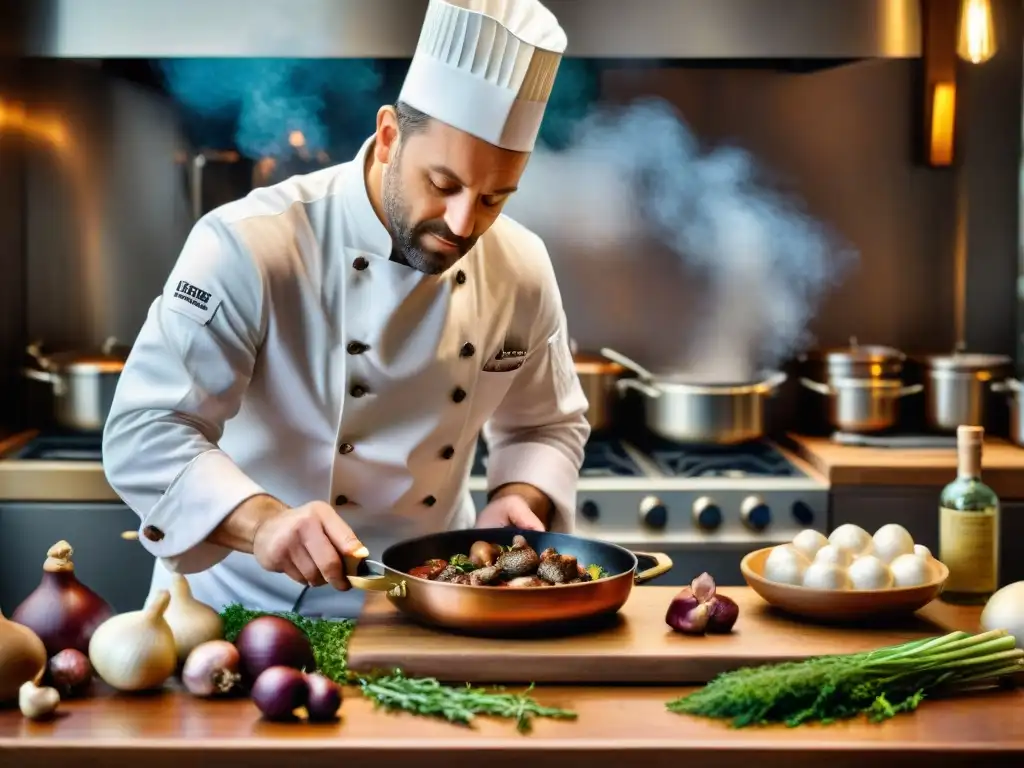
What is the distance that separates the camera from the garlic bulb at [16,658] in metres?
1.57

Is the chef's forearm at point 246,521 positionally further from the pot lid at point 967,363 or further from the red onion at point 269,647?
the pot lid at point 967,363

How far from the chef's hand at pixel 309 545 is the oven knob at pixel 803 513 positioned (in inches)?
71.3

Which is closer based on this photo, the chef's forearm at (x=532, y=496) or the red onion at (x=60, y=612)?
the red onion at (x=60, y=612)

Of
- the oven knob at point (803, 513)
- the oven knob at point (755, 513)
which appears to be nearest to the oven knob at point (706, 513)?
the oven knob at point (755, 513)

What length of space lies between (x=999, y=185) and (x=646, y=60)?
111 cm

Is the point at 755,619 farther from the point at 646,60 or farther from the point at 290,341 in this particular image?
the point at 646,60

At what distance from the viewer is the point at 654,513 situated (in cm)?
329

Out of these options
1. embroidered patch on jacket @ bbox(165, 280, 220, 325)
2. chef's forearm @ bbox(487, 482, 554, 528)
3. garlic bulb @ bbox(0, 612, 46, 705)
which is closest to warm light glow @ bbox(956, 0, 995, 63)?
chef's forearm @ bbox(487, 482, 554, 528)

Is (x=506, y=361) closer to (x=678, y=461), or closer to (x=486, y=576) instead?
(x=486, y=576)

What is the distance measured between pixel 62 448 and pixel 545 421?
158 centimetres

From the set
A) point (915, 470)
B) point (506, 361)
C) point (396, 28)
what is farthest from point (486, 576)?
point (396, 28)

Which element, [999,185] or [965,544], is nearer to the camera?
[965,544]

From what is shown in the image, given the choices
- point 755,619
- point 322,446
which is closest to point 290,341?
point 322,446

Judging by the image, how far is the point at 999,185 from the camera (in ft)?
12.9
